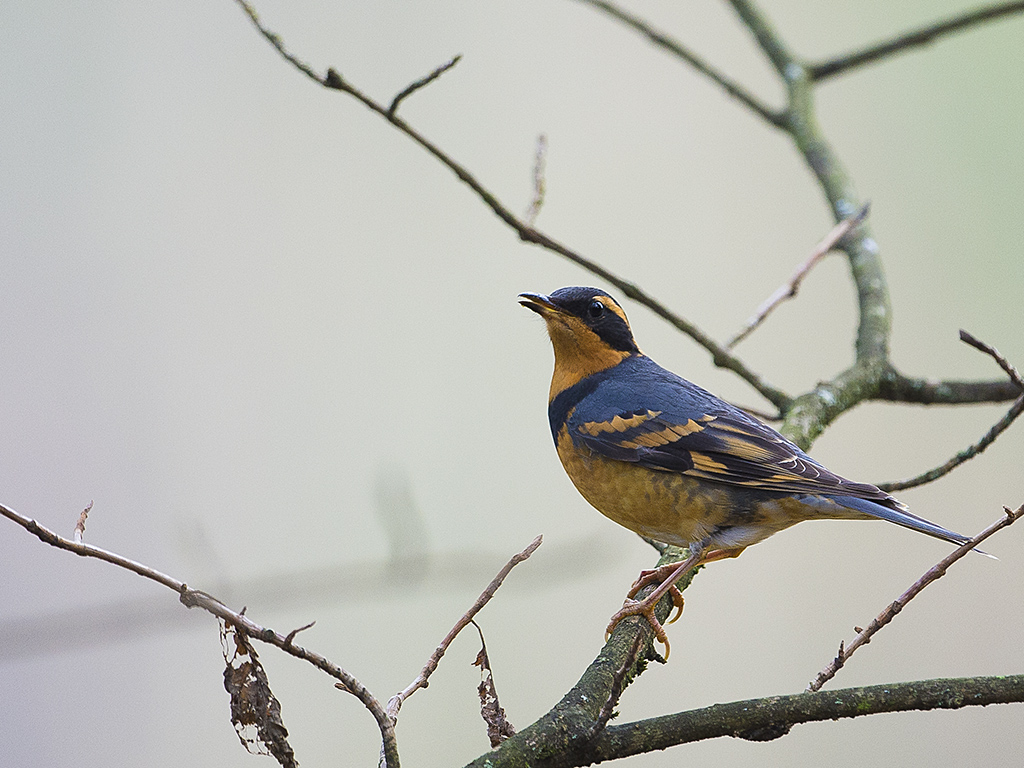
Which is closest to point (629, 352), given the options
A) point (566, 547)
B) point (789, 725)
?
point (566, 547)

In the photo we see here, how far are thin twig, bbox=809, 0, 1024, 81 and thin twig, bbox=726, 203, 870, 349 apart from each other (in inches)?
31.4

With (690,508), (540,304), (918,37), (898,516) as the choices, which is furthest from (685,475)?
(918,37)

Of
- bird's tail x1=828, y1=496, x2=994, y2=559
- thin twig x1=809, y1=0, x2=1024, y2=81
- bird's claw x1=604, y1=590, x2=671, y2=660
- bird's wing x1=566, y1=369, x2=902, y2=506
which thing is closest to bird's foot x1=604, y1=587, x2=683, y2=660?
bird's claw x1=604, y1=590, x2=671, y2=660

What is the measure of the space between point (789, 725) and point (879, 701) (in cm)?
16

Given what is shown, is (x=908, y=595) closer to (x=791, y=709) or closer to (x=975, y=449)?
(x=791, y=709)

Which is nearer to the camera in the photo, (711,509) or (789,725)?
(789,725)

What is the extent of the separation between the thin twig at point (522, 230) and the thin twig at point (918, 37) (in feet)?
5.68

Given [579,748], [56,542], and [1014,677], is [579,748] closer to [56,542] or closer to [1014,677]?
[1014,677]

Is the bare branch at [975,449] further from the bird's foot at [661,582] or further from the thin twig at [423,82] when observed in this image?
the thin twig at [423,82]

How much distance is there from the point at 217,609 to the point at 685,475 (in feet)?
4.80

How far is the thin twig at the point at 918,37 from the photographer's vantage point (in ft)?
12.4

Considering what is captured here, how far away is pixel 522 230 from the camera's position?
2.78 metres

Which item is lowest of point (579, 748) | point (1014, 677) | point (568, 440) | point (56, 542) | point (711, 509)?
point (1014, 677)

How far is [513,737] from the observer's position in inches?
60.0
